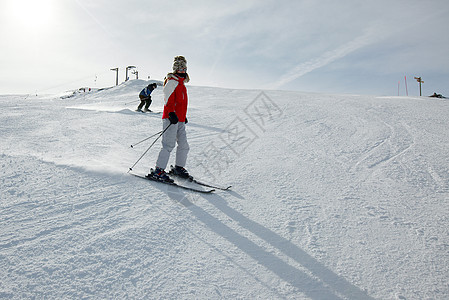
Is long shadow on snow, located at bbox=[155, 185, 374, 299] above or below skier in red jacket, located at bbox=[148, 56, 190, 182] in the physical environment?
below

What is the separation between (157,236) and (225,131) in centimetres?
502

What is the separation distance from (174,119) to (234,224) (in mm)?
1749

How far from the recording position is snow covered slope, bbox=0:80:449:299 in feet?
5.19

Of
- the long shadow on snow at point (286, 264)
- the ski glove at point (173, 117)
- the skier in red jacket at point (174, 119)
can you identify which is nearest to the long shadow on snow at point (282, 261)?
the long shadow on snow at point (286, 264)

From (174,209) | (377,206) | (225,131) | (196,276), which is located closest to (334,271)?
(196,276)

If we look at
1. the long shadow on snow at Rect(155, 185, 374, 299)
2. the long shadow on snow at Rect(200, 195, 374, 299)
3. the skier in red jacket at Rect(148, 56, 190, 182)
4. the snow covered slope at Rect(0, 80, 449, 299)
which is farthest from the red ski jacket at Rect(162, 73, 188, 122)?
the long shadow on snow at Rect(200, 195, 374, 299)

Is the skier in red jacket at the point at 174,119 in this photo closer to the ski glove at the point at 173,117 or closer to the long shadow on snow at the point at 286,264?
the ski glove at the point at 173,117

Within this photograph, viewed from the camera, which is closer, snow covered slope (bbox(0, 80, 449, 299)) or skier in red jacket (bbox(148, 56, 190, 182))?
snow covered slope (bbox(0, 80, 449, 299))

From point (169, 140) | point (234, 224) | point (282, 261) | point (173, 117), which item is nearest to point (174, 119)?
point (173, 117)

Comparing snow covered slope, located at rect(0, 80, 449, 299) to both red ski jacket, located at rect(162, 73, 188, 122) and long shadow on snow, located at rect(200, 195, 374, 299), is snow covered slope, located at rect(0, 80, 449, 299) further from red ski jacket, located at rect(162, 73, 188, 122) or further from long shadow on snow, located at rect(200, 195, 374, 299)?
red ski jacket, located at rect(162, 73, 188, 122)

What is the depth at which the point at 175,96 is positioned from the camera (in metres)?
3.60

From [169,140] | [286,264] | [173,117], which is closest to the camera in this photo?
[286,264]

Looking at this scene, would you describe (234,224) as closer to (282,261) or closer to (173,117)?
(282,261)

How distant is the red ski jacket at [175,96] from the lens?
139 inches
